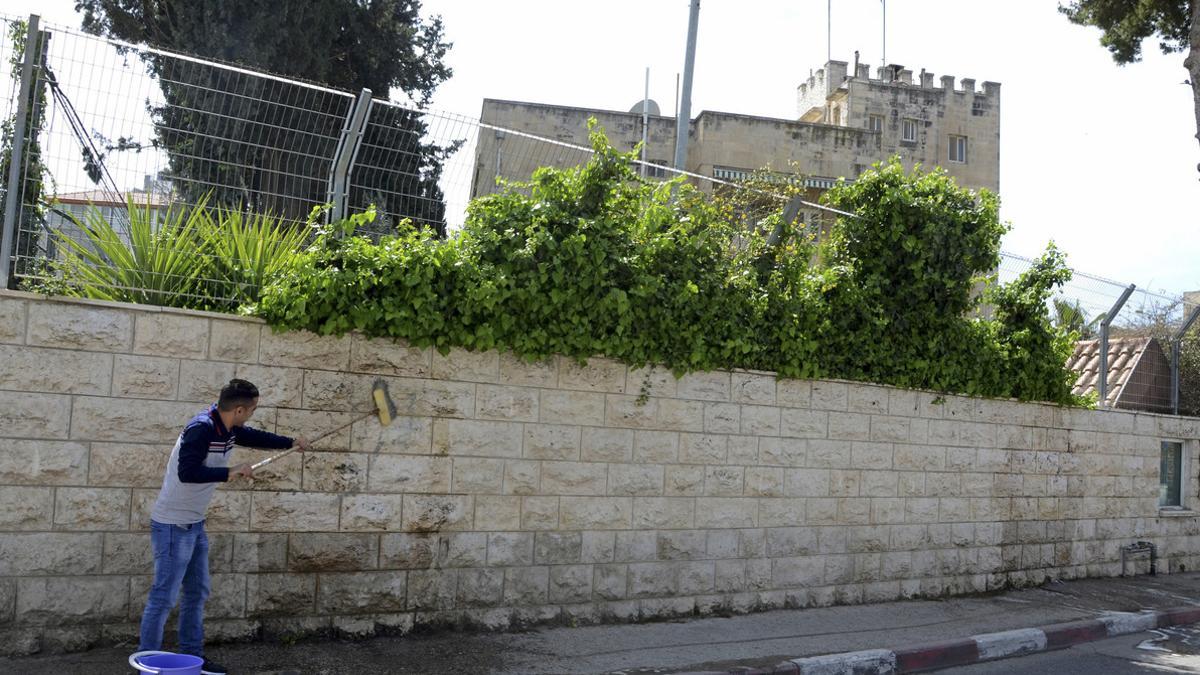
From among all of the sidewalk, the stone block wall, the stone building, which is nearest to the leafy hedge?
the stone block wall

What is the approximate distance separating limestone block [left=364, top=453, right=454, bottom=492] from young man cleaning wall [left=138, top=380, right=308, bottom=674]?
4.04 feet

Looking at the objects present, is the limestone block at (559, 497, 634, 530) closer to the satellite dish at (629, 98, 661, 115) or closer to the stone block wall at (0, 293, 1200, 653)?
the stone block wall at (0, 293, 1200, 653)

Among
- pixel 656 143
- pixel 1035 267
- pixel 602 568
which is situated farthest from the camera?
pixel 656 143

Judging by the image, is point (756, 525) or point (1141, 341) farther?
point (1141, 341)

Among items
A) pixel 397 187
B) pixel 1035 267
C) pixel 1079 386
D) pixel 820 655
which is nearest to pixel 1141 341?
pixel 1079 386

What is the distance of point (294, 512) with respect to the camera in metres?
6.27

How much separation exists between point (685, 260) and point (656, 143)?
22.6m

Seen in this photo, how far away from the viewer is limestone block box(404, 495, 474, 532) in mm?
6684

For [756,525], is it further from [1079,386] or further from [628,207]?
[1079,386]

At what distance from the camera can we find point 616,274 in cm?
753

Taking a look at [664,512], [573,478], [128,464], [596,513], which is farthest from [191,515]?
[664,512]

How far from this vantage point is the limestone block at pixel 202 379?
235 inches

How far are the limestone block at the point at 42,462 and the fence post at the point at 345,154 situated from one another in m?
2.28

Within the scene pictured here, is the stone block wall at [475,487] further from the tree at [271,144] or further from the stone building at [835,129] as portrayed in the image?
the stone building at [835,129]
